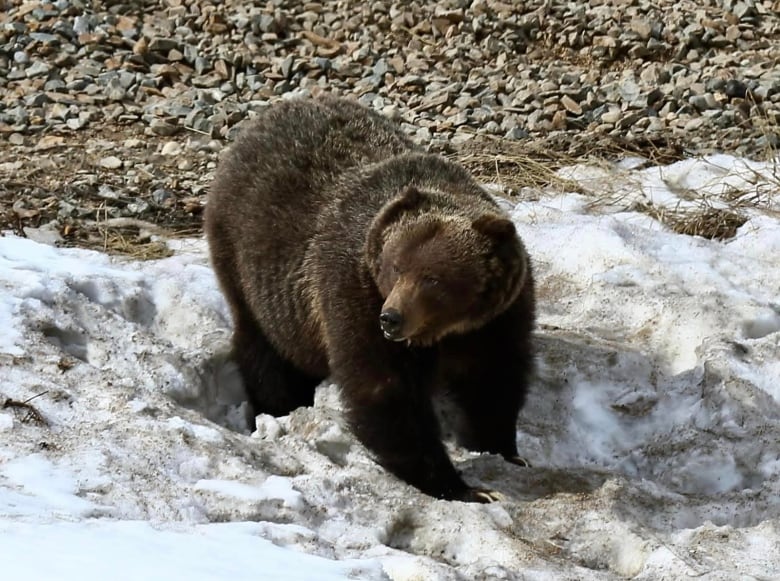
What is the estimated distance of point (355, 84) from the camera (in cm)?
1160

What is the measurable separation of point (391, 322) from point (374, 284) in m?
0.55

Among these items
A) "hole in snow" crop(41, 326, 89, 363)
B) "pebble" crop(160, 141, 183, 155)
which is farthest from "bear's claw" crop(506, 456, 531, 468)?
"pebble" crop(160, 141, 183, 155)

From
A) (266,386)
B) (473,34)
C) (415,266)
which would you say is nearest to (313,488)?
(415,266)

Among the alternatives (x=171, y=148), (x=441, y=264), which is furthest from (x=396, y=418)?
(x=171, y=148)

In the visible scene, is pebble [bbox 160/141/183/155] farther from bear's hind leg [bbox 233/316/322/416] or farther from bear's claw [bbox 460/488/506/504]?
bear's claw [bbox 460/488/506/504]

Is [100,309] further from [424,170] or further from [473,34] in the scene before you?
[473,34]

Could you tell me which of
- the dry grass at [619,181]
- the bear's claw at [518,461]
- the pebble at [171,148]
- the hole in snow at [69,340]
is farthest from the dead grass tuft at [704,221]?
the hole in snow at [69,340]

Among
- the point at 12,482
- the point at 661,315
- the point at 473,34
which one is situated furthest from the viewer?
the point at 473,34

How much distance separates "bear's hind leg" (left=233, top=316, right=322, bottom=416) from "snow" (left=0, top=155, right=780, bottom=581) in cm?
11

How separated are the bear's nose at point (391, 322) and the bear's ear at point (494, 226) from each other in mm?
630

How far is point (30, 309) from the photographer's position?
645 cm

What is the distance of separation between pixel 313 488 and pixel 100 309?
217 cm

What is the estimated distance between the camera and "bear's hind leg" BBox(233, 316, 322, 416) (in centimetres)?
702

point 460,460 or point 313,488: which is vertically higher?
Result: point 313,488
